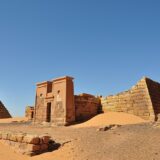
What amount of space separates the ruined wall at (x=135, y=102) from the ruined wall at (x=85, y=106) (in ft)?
3.62

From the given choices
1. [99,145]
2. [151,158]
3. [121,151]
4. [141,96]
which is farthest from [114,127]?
[141,96]

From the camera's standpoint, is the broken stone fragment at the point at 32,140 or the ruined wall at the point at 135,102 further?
the ruined wall at the point at 135,102

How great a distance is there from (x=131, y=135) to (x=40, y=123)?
1054 cm

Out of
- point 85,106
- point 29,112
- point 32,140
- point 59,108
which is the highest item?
point 29,112

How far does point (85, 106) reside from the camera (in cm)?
1867

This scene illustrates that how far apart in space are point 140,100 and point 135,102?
424 millimetres

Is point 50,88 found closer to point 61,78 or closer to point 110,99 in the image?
point 61,78

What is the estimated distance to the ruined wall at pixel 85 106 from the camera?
59.7 feet

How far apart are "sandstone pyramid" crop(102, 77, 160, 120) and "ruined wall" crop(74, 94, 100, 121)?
1118 millimetres

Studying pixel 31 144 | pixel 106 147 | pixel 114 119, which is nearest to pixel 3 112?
pixel 114 119

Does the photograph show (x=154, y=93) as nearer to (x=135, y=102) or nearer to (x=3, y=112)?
(x=135, y=102)

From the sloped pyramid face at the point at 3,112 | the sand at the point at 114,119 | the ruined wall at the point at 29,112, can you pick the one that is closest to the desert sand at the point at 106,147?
the sand at the point at 114,119

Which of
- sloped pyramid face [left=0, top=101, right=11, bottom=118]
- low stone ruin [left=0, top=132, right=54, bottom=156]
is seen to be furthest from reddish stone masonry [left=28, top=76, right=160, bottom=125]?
sloped pyramid face [left=0, top=101, right=11, bottom=118]

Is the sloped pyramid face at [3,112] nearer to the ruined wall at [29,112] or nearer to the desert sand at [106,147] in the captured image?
the ruined wall at [29,112]
